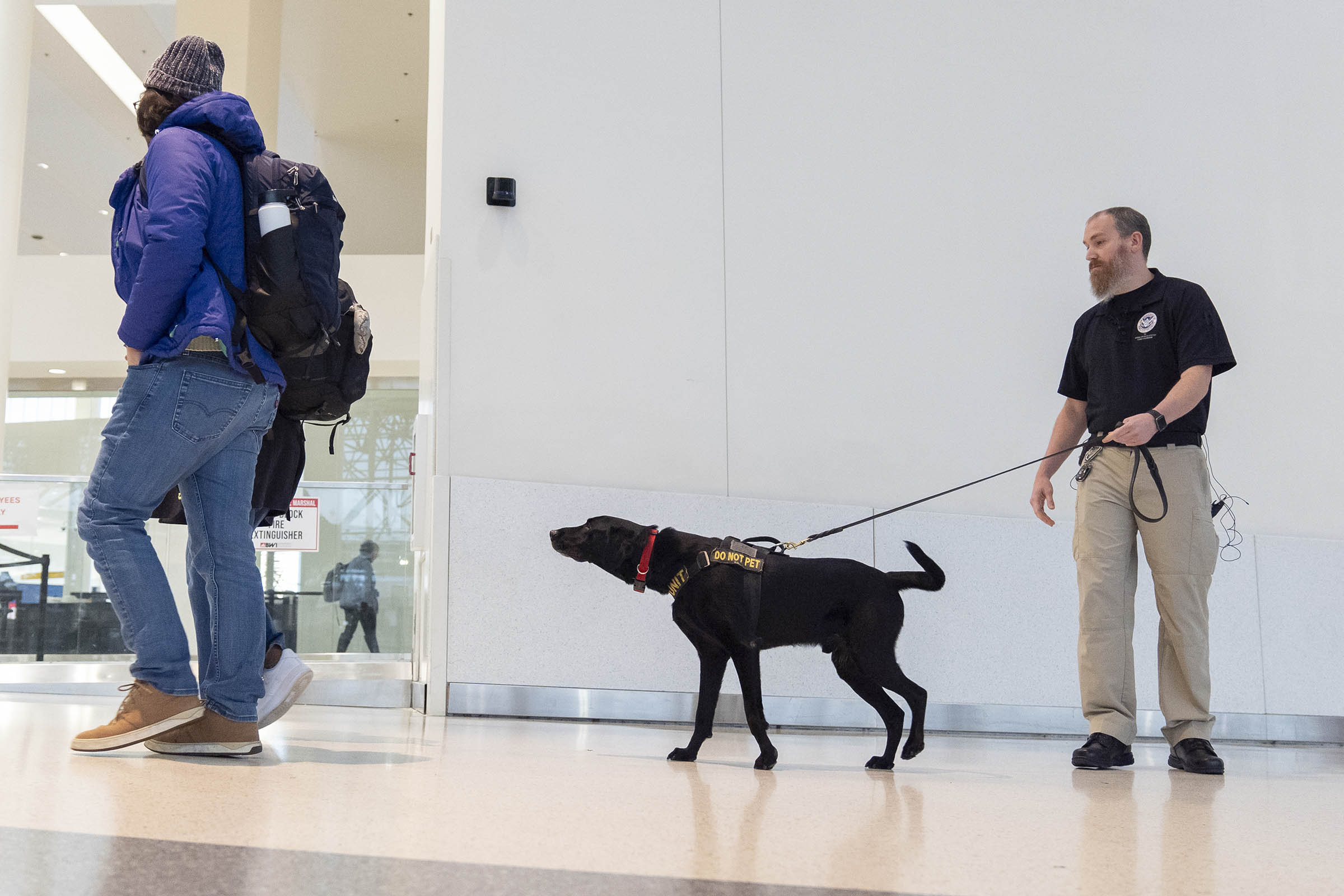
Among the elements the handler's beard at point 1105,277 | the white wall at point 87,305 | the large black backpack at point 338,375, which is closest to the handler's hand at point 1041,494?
the handler's beard at point 1105,277

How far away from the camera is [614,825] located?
148 cm

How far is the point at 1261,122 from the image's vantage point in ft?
15.9

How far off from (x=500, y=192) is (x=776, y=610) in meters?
2.02

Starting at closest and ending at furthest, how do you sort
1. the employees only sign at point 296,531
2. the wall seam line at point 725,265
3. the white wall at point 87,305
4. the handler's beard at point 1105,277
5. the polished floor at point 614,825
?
1. the polished floor at point 614,825
2. the handler's beard at point 1105,277
3. the wall seam line at point 725,265
4. the employees only sign at point 296,531
5. the white wall at point 87,305

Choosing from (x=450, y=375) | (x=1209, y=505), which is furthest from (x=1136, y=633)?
(x=450, y=375)

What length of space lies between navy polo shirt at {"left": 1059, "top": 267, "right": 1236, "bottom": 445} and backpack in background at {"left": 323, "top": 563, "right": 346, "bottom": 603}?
540cm

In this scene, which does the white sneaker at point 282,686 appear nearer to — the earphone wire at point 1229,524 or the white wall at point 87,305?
the earphone wire at point 1229,524

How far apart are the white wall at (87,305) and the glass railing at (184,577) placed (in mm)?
4758

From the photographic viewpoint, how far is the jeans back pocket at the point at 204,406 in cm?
204

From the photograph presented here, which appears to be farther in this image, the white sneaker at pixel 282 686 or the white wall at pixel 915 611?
the white wall at pixel 915 611

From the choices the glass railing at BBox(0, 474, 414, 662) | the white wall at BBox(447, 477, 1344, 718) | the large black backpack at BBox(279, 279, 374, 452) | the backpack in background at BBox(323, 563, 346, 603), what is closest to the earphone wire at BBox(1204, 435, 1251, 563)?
the white wall at BBox(447, 477, 1344, 718)

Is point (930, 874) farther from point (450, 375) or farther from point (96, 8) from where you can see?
point (96, 8)

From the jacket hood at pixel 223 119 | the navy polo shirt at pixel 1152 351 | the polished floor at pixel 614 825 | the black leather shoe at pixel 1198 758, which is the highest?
the jacket hood at pixel 223 119

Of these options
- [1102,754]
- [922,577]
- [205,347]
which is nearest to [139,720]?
[205,347]
